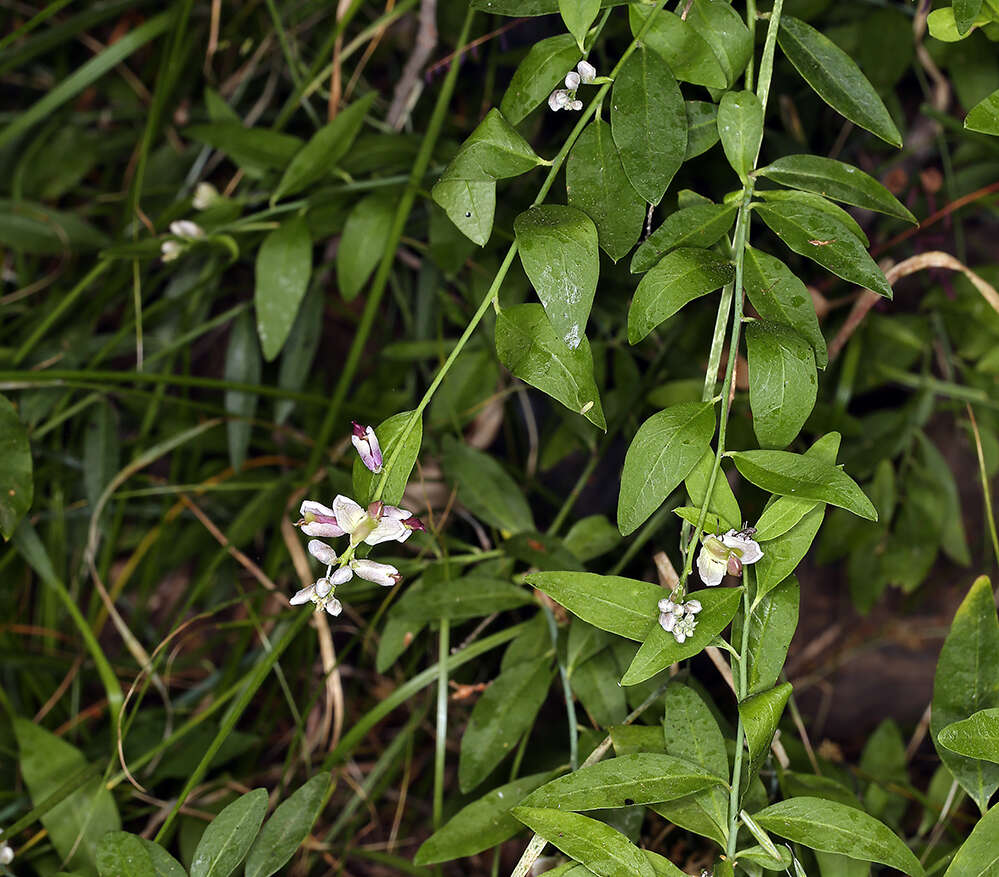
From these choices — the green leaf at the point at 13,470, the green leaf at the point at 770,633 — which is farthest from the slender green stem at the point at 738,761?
the green leaf at the point at 13,470

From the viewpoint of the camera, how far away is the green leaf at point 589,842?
0.65 m

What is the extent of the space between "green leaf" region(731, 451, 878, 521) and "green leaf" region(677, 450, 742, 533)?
2cm

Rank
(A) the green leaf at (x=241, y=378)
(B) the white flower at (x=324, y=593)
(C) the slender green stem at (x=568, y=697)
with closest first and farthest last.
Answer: (B) the white flower at (x=324, y=593) → (C) the slender green stem at (x=568, y=697) → (A) the green leaf at (x=241, y=378)

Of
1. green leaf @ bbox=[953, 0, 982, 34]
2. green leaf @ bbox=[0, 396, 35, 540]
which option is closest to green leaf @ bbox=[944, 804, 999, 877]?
green leaf @ bbox=[953, 0, 982, 34]

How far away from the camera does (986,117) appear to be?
66 cm

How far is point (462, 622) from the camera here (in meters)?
1.12

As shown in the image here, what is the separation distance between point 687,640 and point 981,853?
0.89ft

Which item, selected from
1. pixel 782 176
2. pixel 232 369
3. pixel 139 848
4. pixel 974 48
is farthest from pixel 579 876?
pixel 974 48

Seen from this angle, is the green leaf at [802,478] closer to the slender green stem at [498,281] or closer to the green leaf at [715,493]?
the green leaf at [715,493]

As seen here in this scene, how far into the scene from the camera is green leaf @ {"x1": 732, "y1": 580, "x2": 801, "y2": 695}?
2.31 ft

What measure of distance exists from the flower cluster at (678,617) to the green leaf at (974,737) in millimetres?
214

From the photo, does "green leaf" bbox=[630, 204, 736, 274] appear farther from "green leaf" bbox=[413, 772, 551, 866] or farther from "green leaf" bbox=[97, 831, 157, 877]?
"green leaf" bbox=[97, 831, 157, 877]

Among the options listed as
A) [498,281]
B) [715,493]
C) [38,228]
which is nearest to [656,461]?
[715,493]

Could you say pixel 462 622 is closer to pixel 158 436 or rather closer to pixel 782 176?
pixel 158 436
